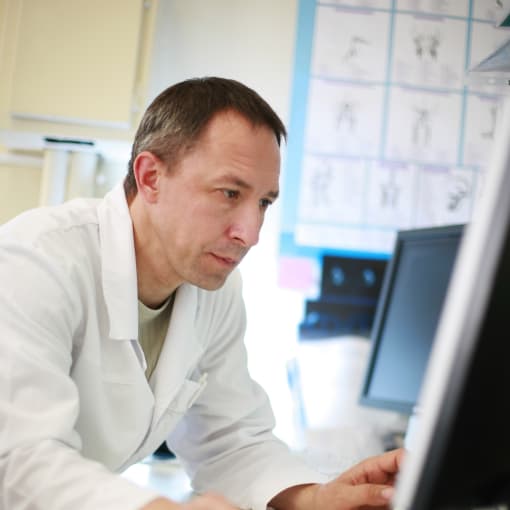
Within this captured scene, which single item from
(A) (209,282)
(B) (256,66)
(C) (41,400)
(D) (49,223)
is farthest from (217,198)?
(B) (256,66)

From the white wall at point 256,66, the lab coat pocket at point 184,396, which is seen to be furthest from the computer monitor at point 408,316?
the lab coat pocket at point 184,396

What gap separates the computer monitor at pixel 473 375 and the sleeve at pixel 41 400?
14.7 inches

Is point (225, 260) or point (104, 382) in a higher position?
point (225, 260)

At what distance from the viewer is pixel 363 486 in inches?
33.8

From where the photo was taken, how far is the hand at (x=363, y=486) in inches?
33.4

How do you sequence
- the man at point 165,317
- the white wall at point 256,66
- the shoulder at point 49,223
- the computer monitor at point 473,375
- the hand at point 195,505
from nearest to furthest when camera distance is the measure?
the computer monitor at point 473,375 < the hand at point 195,505 < the man at point 165,317 < the shoulder at point 49,223 < the white wall at point 256,66

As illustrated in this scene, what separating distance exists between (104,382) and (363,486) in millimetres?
419

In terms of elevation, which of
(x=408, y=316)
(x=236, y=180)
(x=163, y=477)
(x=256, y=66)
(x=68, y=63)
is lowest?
(x=163, y=477)

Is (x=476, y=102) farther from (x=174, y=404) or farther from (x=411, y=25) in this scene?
(x=174, y=404)

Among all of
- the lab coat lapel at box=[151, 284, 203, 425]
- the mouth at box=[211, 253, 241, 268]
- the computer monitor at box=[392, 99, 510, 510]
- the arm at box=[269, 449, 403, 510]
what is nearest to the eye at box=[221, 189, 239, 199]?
the mouth at box=[211, 253, 241, 268]

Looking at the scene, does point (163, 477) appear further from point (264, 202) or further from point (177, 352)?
point (264, 202)

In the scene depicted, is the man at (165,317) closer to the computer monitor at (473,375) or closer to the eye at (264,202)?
the eye at (264,202)

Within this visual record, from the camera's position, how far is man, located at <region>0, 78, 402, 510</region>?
82 cm

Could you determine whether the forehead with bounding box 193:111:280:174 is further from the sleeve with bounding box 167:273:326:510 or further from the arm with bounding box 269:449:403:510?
the arm with bounding box 269:449:403:510
